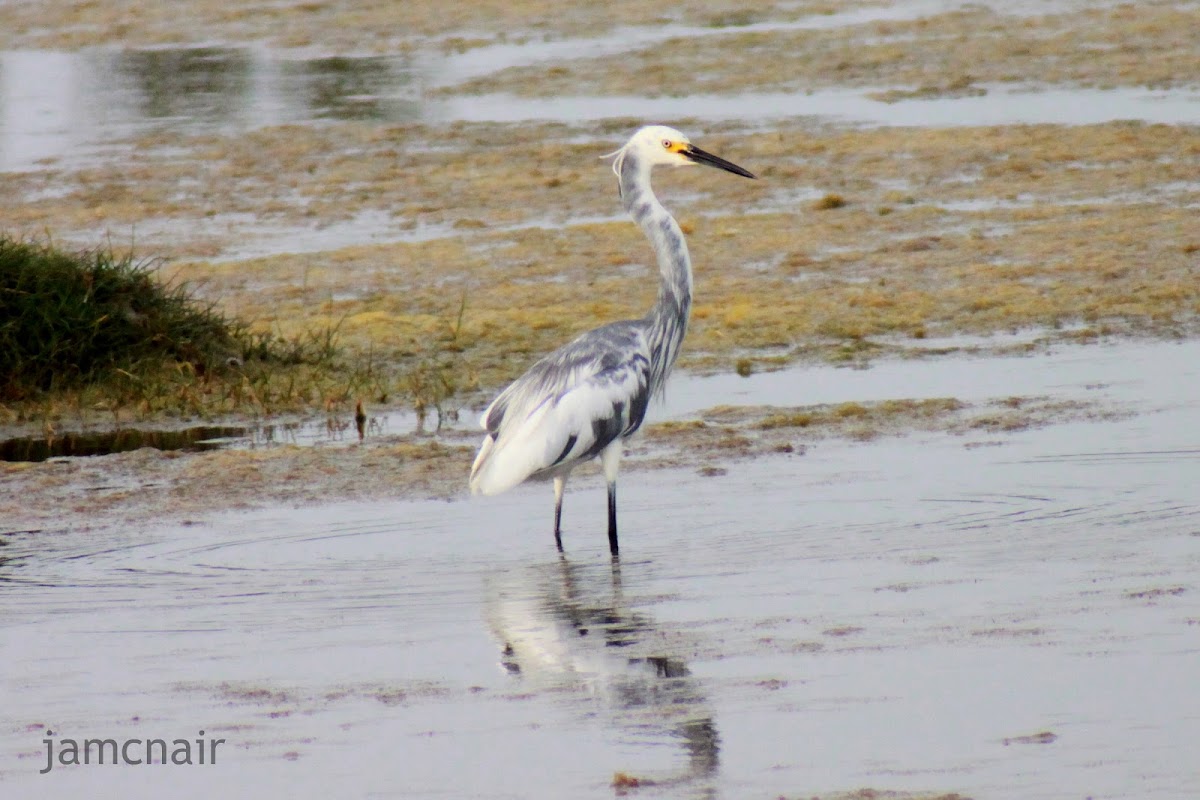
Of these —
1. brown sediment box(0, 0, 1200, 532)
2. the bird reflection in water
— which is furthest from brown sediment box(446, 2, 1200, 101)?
the bird reflection in water

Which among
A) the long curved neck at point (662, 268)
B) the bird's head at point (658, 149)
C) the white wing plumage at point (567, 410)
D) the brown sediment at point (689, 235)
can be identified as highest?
the bird's head at point (658, 149)

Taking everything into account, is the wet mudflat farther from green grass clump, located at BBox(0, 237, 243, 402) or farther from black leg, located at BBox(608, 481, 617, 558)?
green grass clump, located at BBox(0, 237, 243, 402)

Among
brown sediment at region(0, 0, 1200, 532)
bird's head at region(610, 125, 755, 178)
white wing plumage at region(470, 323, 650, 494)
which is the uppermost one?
bird's head at region(610, 125, 755, 178)

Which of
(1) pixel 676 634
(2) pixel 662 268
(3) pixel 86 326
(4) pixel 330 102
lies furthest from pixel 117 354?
(4) pixel 330 102

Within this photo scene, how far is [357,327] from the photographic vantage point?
12.0m

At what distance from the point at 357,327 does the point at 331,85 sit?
40.5ft

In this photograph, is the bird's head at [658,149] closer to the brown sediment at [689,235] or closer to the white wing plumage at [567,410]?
the white wing plumage at [567,410]

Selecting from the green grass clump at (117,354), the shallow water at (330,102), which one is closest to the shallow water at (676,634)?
the green grass clump at (117,354)

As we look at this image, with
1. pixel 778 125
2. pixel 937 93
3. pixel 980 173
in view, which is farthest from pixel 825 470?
pixel 937 93

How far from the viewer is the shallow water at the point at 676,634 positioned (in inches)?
195

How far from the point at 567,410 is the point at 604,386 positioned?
0.23 meters

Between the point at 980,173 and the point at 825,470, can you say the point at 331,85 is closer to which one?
the point at 980,173

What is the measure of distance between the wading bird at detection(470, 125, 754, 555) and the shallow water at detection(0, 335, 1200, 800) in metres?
0.31

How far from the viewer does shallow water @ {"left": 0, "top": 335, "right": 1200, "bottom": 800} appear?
16.2ft
